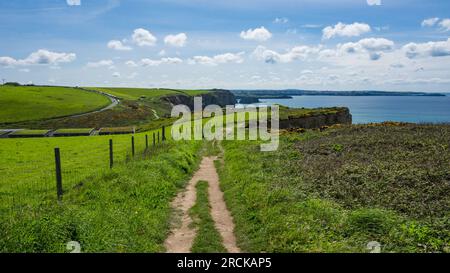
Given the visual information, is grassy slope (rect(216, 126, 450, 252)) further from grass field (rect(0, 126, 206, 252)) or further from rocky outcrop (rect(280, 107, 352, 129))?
rocky outcrop (rect(280, 107, 352, 129))

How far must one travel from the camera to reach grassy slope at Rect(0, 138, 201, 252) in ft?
31.2

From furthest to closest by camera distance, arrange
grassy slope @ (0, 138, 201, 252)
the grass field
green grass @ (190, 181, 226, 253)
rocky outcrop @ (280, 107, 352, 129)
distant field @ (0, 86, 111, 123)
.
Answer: distant field @ (0, 86, 111, 123), rocky outcrop @ (280, 107, 352, 129), green grass @ (190, 181, 226, 253), the grass field, grassy slope @ (0, 138, 201, 252)

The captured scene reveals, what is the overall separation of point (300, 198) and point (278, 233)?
11.1 ft

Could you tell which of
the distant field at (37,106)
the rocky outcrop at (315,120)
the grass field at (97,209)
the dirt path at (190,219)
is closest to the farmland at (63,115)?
the distant field at (37,106)

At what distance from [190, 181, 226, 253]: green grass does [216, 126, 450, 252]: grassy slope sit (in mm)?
866

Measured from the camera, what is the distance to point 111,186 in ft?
53.3

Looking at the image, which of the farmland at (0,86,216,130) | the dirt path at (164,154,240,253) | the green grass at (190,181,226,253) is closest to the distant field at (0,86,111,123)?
the farmland at (0,86,216,130)

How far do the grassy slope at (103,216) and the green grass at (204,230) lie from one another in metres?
1.13

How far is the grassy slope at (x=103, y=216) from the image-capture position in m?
9.52

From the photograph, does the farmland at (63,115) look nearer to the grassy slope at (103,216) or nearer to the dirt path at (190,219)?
the dirt path at (190,219)

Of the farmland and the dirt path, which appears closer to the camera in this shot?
the dirt path

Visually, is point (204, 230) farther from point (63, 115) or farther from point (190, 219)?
point (63, 115)
